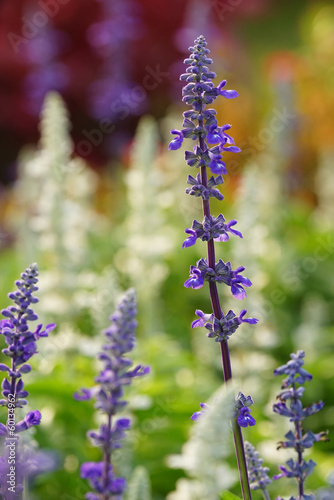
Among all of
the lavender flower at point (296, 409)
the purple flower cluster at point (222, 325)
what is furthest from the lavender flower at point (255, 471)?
the purple flower cluster at point (222, 325)

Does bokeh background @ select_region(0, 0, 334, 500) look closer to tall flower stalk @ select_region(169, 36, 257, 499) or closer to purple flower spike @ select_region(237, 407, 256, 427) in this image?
purple flower spike @ select_region(237, 407, 256, 427)

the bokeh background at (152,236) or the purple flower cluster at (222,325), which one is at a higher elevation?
the bokeh background at (152,236)

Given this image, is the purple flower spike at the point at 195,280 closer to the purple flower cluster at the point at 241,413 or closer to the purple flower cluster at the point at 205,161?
the purple flower cluster at the point at 205,161

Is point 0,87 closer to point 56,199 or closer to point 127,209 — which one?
point 127,209

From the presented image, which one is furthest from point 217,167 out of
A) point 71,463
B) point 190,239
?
point 71,463

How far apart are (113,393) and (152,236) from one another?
7.63ft

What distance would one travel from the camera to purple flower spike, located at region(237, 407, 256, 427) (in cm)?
119

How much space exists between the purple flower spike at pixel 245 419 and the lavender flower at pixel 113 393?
19 cm

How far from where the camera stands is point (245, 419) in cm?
120

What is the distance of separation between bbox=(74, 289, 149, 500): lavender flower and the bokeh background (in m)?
0.16

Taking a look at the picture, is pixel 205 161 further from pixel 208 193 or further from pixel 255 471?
pixel 255 471

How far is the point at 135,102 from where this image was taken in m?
5.45

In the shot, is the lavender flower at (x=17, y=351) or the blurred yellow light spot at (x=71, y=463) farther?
the blurred yellow light spot at (x=71, y=463)

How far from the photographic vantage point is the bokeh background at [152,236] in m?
2.64
